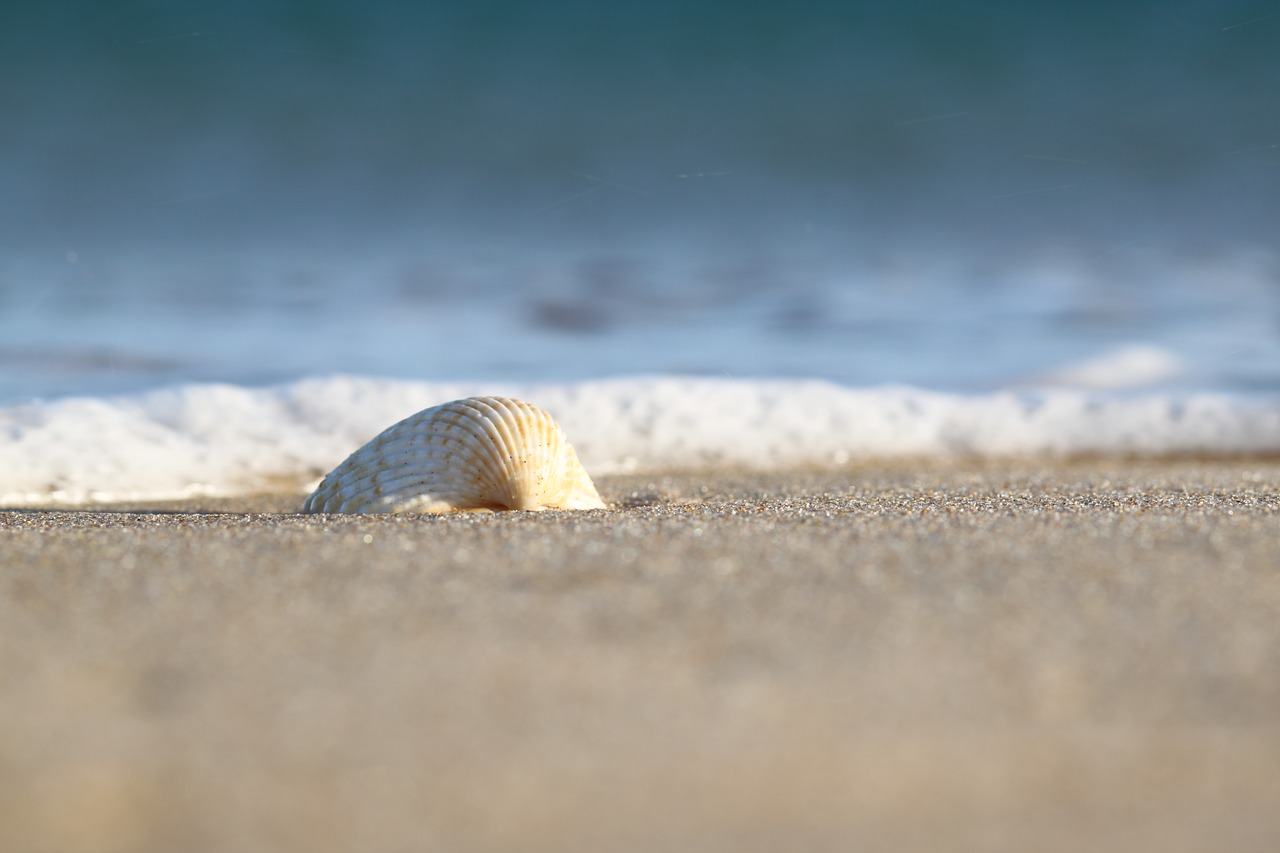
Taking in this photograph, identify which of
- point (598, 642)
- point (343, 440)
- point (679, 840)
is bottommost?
point (679, 840)

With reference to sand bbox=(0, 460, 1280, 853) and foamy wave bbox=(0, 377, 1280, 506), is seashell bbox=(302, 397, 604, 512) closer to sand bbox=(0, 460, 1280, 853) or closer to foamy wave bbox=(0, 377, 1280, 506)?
sand bbox=(0, 460, 1280, 853)

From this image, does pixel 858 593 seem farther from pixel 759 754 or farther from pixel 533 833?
pixel 533 833

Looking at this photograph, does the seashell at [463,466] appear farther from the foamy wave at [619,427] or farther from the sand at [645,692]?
the foamy wave at [619,427]

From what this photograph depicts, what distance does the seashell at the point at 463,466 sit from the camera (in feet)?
10.8

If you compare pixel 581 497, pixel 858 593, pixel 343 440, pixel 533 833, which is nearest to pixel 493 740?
pixel 533 833

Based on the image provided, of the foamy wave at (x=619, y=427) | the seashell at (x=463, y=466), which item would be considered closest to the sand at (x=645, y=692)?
the seashell at (x=463, y=466)

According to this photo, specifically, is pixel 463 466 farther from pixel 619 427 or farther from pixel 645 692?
pixel 619 427

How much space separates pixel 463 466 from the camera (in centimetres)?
332

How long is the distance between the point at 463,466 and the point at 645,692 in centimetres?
195

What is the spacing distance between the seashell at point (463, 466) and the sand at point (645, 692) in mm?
909

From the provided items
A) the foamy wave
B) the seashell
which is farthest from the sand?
the foamy wave

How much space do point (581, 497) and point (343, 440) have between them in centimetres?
274

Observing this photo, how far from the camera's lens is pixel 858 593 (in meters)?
1.89

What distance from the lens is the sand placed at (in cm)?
119
